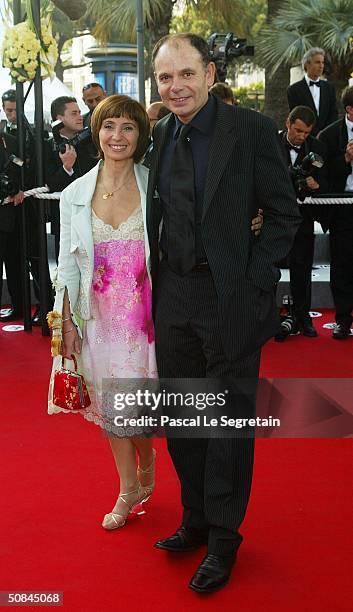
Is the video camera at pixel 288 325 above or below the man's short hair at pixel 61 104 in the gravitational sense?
below

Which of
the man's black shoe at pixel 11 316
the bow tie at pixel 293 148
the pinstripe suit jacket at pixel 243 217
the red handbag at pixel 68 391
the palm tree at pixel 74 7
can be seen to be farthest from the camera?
the palm tree at pixel 74 7

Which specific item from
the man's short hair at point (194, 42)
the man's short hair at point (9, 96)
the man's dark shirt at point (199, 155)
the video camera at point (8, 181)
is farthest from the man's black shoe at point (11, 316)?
the man's short hair at point (194, 42)

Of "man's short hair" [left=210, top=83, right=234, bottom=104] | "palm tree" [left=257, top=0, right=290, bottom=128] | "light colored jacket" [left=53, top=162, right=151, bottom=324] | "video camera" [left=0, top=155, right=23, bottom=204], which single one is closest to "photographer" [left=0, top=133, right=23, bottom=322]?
"video camera" [left=0, top=155, right=23, bottom=204]

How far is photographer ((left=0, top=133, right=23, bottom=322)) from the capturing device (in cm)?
568

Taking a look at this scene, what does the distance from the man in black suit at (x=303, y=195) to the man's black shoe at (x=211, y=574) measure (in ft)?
10.3

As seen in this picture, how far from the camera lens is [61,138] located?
19.2ft

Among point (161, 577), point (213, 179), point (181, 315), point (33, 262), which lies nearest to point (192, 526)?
point (161, 577)

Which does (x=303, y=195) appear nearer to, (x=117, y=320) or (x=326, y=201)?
(x=326, y=201)

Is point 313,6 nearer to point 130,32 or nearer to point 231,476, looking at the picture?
point 130,32

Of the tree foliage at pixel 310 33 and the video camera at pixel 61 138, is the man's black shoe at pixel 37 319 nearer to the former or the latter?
the video camera at pixel 61 138

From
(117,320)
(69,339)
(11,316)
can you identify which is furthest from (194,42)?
(11,316)

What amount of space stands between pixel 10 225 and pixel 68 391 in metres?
3.21

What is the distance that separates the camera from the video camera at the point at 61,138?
18.7 feet

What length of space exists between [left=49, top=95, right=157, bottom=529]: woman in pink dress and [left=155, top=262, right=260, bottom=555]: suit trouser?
0.15m
